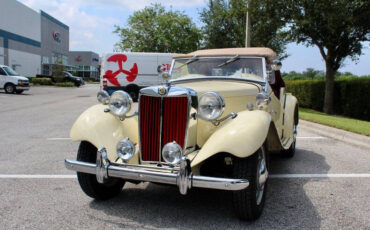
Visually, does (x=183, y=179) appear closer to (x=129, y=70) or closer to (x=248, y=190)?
(x=248, y=190)

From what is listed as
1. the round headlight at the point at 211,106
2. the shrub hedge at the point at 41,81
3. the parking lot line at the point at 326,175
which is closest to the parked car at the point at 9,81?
the shrub hedge at the point at 41,81

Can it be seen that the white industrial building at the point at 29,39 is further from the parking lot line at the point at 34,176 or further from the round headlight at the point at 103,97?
the round headlight at the point at 103,97

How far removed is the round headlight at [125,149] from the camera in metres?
3.39

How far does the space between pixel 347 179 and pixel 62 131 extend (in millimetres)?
6641

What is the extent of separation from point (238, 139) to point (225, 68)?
181cm

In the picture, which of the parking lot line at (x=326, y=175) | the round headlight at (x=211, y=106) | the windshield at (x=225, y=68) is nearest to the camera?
the round headlight at (x=211, y=106)

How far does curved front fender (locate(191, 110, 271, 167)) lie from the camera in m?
3.06

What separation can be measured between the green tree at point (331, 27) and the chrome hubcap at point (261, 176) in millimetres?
11195

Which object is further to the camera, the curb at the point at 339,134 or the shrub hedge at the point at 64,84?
the shrub hedge at the point at 64,84

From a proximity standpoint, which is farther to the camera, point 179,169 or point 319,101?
point 319,101

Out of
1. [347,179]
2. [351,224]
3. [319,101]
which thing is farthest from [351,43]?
[351,224]

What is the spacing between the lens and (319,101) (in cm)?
1669

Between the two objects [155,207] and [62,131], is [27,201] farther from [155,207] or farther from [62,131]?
[62,131]

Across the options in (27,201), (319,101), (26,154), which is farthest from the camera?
(319,101)
